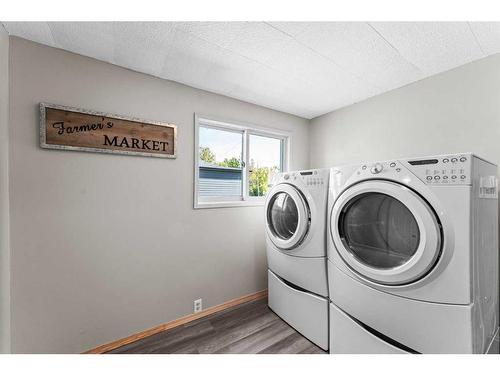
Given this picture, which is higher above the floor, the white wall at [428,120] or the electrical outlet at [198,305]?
the white wall at [428,120]

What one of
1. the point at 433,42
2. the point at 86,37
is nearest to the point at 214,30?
the point at 86,37

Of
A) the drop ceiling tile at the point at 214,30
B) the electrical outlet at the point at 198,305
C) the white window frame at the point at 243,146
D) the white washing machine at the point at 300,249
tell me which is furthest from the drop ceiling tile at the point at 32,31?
the electrical outlet at the point at 198,305

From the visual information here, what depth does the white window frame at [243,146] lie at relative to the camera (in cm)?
185

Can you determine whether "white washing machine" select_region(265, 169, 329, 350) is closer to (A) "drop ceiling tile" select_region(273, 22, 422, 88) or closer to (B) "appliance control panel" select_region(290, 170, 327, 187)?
(B) "appliance control panel" select_region(290, 170, 327, 187)

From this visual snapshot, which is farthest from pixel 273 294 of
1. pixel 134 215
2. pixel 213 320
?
pixel 134 215

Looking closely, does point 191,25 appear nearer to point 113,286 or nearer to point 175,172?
point 175,172

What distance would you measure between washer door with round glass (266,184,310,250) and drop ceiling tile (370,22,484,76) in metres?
1.12

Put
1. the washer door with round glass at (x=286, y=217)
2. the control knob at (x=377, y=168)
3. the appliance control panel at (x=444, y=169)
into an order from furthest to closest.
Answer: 1. the washer door with round glass at (x=286, y=217)
2. the control knob at (x=377, y=168)
3. the appliance control panel at (x=444, y=169)

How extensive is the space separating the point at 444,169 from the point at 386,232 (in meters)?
0.43

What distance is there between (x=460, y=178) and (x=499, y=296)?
1108mm

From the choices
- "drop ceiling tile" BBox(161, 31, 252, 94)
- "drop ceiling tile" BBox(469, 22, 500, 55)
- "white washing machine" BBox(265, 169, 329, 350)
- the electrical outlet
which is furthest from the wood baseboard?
"drop ceiling tile" BBox(469, 22, 500, 55)

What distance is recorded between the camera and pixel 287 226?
182 cm

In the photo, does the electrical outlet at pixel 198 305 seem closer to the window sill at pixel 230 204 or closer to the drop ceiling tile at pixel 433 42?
the window sill at pixel 230 204
